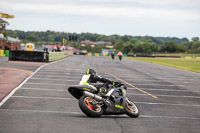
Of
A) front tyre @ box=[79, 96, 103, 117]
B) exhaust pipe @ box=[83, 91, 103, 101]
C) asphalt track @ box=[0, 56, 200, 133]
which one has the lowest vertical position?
asphalt track @ box=[0, 56, 200, 133]

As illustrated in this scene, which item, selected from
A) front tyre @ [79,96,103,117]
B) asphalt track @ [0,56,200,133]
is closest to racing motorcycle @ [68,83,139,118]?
front tyre @ [79,96,103,117]

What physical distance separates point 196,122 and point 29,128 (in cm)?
483

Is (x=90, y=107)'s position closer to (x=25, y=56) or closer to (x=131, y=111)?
(x=131, y=111)

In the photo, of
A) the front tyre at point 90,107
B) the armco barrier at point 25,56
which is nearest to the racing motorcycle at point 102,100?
the front tyre at point 90,107

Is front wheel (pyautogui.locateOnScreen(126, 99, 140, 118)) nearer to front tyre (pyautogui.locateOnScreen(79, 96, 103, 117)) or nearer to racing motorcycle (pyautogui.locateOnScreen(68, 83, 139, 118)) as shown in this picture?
racing motorcycle (pyautogui.locateOnScreen(68, 83, 139, 118))

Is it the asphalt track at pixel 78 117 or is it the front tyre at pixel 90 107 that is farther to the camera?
the front tyre at pixel 90 107

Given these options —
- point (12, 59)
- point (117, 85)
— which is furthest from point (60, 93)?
point (12, 59)

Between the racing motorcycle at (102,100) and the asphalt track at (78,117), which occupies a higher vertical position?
the racing motorcycle at (102,100)

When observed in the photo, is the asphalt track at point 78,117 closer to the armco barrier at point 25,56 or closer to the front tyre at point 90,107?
the front tyre at point 90,107

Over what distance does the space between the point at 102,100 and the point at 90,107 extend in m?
0.41

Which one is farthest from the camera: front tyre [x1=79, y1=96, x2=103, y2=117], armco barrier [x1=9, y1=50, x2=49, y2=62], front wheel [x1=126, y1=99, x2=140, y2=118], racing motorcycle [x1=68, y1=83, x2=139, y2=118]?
armco barrier [x1=9, y1=50, x2=49, y2=62]

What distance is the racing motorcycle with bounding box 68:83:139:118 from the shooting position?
966cm

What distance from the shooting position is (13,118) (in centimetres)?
927

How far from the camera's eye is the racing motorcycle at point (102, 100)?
9656mm
